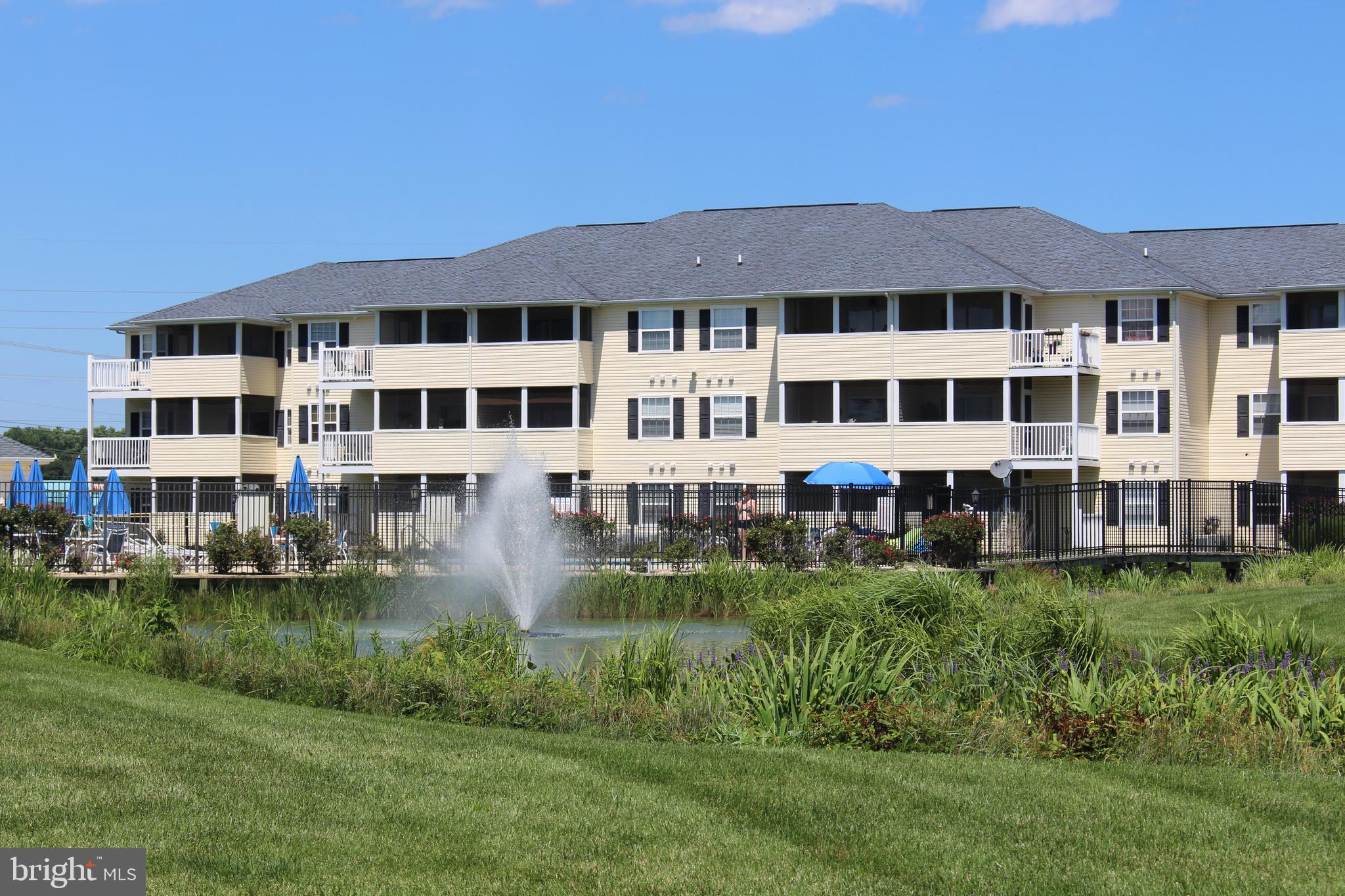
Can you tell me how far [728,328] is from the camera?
4594cm

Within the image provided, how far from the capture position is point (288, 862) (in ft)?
23.1

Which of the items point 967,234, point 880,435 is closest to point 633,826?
point 880,435

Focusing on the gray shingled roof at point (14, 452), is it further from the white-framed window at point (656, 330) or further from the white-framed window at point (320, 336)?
the white-framed window at point (656, 330)

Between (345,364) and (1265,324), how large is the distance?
2915 centimetres

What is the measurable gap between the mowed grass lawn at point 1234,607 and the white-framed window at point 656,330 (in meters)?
24.6

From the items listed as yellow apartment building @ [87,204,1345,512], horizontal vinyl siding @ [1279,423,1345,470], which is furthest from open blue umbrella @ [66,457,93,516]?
horizontal vinyl siding @ [1279,423,1345,470]

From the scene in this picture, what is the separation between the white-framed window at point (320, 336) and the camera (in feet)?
167

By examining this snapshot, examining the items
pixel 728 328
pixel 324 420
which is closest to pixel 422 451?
pixel 324 420

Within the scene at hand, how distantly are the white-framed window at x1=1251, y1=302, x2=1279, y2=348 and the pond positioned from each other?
27.1 metres

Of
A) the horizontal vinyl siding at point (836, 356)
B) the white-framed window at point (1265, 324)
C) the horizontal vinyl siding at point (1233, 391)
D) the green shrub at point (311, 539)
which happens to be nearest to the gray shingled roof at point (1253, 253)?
the white-framed window at point (1265, 324)

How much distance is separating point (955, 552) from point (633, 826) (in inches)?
806

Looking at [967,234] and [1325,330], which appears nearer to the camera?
[1325,330]

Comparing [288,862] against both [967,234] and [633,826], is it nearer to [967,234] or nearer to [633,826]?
[633,826]

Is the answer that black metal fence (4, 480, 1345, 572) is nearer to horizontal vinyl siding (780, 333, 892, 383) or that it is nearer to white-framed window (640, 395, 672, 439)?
horizontal vinyl siding (780, 333, 892, 383)
